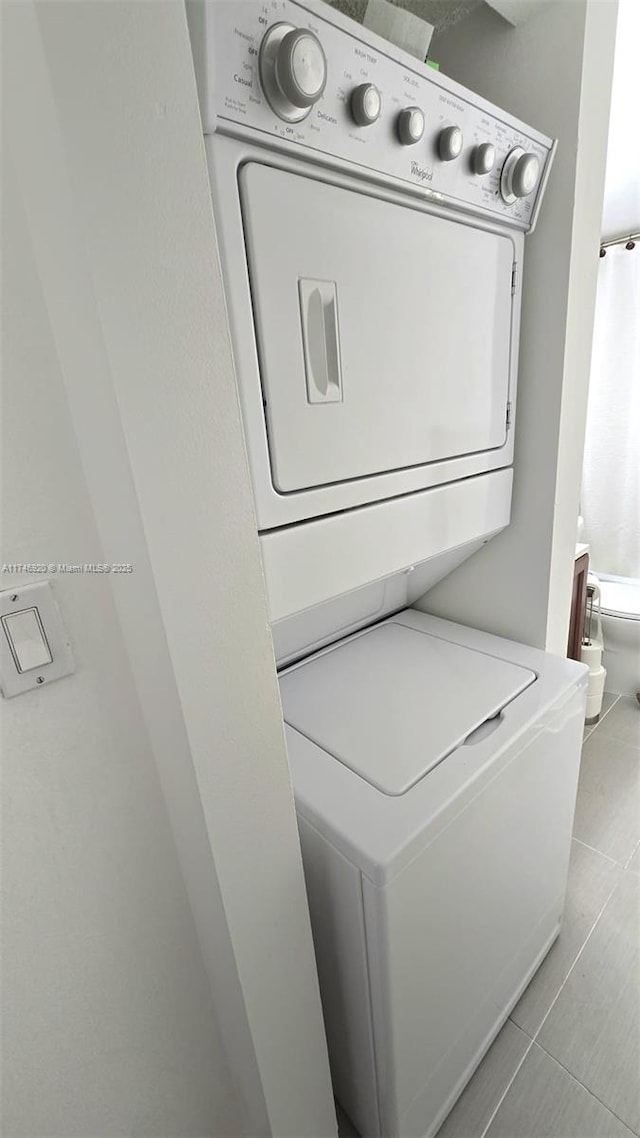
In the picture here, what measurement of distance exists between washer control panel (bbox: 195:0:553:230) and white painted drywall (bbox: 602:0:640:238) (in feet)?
2.97

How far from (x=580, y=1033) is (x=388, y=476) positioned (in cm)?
185

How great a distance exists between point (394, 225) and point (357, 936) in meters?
1.47

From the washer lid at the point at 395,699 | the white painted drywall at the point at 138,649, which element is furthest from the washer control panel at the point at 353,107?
the washer lid at the point at 395,699

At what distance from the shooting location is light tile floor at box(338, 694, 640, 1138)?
1.42 m

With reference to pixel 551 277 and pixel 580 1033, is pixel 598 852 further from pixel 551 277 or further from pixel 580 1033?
pixel 551 277

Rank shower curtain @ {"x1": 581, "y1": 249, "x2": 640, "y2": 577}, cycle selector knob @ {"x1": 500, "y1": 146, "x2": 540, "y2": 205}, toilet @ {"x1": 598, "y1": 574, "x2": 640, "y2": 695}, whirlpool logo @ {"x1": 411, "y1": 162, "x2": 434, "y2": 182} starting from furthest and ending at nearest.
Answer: shower curtain @ {"x1": 581, "y1": 249, "x2": 640, "y2": 577}, toilet @ {"x1": 598, "y1": 574, "x2": 640, "y2": 695}, cycle selector knob @ {"x1": 500, "y1": 146, "x2": 540, "y2": 205}, whirlpool logo @ {"x1": 411, "y1": 162, "x2": 434, "y2": 182}

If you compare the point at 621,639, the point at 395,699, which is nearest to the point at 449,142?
the point at 395,699

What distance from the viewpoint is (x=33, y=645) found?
0.74 metres

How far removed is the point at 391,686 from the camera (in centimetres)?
146

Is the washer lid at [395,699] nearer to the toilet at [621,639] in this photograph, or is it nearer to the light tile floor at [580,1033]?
the light tile floor at [580,1033]

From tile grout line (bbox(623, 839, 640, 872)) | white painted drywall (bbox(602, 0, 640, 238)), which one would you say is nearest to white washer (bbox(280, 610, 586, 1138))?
tile grout line (bbox(623, 839, 640, 872))

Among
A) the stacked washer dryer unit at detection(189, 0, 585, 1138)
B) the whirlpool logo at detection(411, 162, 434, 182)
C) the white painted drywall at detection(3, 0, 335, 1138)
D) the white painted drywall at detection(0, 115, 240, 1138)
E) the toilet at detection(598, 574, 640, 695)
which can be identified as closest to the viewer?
the white painted drywall at detection(3, 0, 335, 1138)

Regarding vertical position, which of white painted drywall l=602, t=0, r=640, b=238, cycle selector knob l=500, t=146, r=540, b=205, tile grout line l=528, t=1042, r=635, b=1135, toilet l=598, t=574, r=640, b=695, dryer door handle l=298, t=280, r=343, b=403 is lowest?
tile grout line l=528, t=1042, r=635, b=1135

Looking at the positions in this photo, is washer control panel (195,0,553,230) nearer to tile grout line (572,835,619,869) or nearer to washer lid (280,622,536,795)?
washer lid (280,622,536,795)
